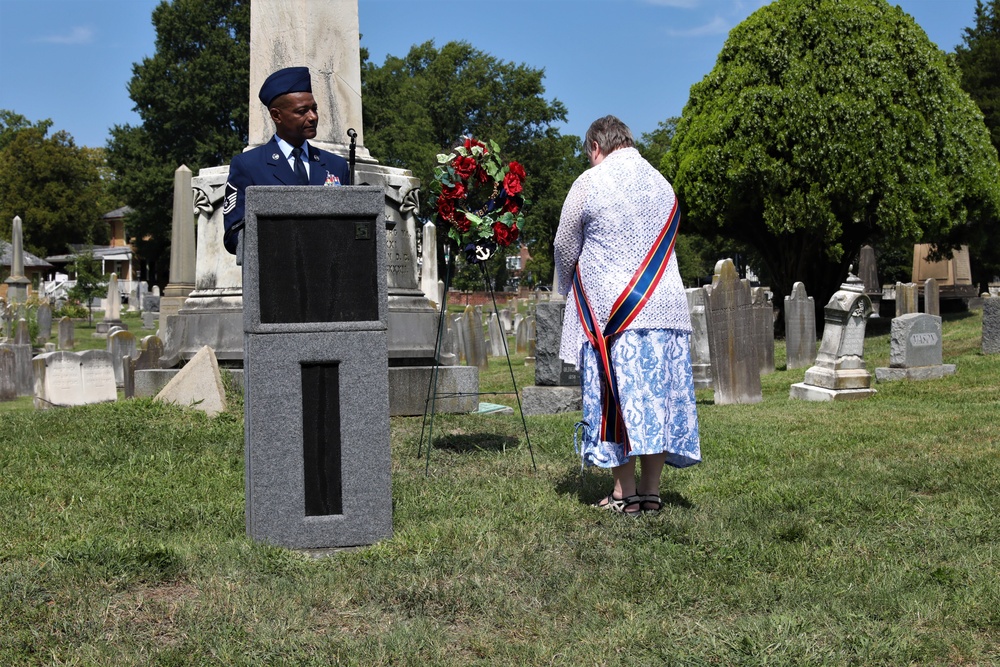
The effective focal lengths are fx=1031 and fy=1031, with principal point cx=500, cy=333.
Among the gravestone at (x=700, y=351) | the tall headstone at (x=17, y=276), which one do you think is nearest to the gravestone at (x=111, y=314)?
the tall headstone at (x=17, y=276)

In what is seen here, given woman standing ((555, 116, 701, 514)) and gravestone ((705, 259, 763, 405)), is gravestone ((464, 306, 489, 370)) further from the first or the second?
woman standing ((555, 116, 701, 514))

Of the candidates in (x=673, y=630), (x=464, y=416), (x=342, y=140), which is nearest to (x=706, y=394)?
(x=464, y=416)

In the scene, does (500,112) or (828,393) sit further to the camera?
(500,112)

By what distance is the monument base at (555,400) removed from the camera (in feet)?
37.3

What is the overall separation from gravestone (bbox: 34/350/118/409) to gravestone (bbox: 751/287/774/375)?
905 centimetres

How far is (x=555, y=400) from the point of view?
37.3 ft

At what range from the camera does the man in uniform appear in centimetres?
501

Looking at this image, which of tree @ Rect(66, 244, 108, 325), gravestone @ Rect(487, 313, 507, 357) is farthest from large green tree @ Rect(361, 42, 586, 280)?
gravestone @ Rect(487, 313, 507, 357)

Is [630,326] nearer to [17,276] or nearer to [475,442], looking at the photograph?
[475,442]

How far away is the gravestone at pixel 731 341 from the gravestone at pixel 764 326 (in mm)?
3360

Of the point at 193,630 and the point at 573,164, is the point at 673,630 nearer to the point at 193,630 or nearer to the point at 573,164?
the point at 193,630

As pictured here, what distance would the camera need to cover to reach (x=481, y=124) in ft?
209

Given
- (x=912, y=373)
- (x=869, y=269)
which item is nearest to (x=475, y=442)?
(x=912, y=373)

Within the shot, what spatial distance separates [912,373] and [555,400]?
5.44 m
